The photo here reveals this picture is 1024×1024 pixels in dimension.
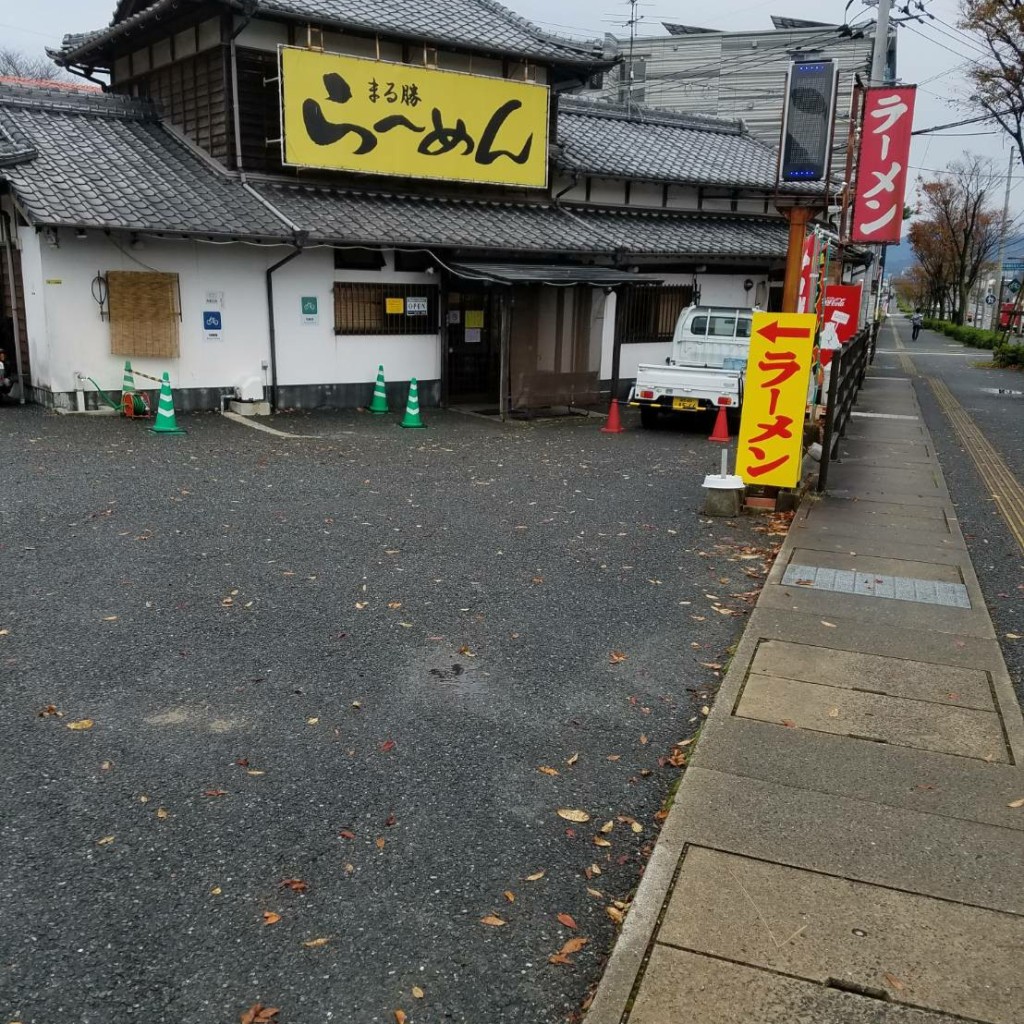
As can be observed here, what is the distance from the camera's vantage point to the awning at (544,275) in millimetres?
15719

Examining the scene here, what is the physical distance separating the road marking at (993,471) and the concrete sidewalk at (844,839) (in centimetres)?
Answer: 364

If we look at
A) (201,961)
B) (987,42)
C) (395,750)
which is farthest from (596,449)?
(987,42)

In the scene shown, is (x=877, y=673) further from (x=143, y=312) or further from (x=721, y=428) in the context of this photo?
(x=143, y=312)

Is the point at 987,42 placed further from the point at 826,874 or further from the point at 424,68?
the point at 826,874

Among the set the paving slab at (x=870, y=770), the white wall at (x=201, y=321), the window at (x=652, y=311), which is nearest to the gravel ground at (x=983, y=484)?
the paving slab at (x=870, y=770)

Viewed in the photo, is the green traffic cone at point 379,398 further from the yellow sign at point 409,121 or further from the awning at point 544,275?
the yellow sign at point 409,121

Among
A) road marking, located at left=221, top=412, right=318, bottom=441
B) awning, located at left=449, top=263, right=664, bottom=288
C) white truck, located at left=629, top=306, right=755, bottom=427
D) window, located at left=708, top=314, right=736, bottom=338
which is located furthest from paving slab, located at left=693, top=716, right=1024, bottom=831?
window, located at left=708, top=314, right=736, bottom=338

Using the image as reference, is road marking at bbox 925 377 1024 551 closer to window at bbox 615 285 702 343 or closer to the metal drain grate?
the metal drain grate

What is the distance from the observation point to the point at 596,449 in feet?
44.7

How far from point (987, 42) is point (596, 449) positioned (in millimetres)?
21023

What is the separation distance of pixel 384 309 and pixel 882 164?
385 inches

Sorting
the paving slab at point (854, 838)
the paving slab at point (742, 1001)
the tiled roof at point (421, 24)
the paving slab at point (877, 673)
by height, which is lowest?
the paving slab at point (742, 1001)

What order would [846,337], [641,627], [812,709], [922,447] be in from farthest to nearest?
[922,447] < [846,337] < [641,627] < [812,709]

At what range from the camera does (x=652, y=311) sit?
20391mm
